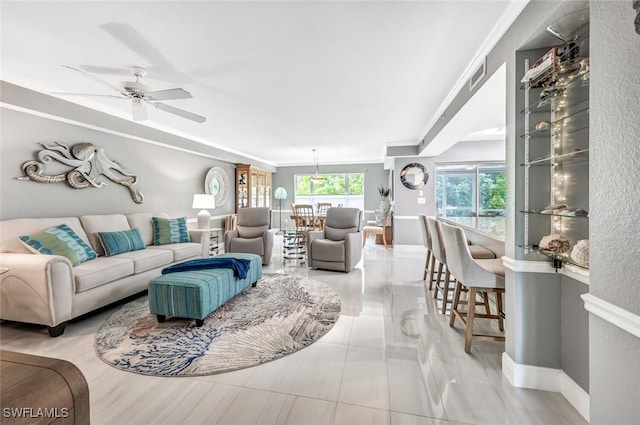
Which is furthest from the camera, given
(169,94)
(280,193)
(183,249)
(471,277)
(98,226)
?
(280,193)

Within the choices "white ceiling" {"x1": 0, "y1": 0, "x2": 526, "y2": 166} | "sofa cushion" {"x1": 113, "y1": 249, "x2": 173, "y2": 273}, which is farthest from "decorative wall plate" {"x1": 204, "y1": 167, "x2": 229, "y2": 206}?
"sofa cushion" {"x1": 113, "y1": 249, "x2": 173, "y2": 273}

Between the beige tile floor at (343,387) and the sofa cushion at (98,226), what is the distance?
111 centimetres

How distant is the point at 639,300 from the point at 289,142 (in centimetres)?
582

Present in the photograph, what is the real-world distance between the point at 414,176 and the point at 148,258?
5407mm

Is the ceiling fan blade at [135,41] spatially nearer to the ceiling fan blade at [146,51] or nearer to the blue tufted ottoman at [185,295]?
the ceiling fan blade at [146,51]

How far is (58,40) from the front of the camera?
221 centimetres

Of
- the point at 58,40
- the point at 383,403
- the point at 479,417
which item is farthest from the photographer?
the point at 58,40

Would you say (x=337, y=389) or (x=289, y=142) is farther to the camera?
(x=289, y=142)

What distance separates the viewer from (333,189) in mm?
9148

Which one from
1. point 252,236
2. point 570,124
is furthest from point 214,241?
point 570,124

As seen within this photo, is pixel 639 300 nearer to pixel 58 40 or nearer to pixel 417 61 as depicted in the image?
pixel 417 61

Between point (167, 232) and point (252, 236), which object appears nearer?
point (167, 232)

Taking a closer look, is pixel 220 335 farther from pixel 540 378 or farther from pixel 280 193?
pixel 280 193

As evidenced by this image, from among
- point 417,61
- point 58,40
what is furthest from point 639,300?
point 58,40
